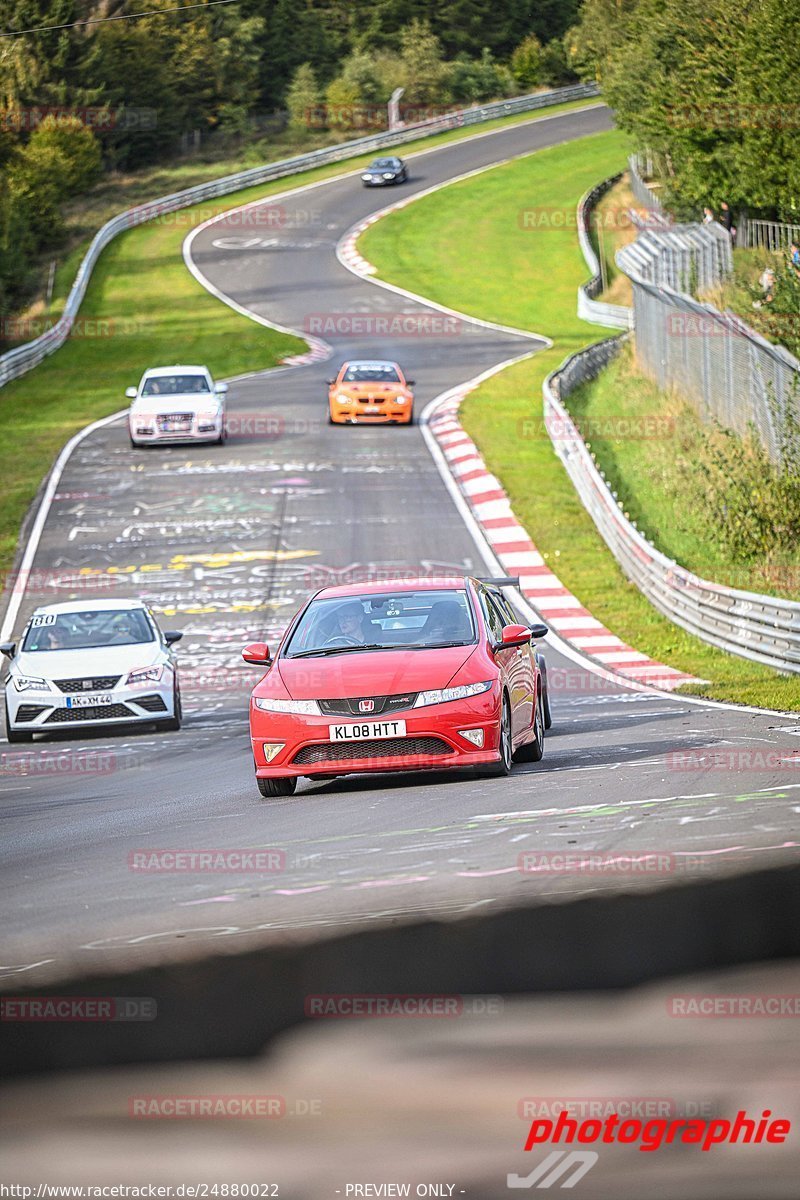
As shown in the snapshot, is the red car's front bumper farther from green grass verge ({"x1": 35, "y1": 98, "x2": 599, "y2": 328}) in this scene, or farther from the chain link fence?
green grass verge ({"x1": 35, "y1": 98, "x2": 599, "y2": 328})

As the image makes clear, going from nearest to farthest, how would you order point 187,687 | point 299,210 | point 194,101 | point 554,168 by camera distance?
point 187,687 < point 299,210 < point 554,168 < point 194,101

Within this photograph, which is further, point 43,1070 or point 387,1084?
point 43,1070

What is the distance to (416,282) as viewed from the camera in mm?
61656

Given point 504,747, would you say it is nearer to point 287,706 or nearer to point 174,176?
point 287,706

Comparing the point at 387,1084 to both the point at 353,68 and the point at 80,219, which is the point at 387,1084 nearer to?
the point at 80,219

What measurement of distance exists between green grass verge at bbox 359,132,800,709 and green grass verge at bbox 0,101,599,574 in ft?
26.3

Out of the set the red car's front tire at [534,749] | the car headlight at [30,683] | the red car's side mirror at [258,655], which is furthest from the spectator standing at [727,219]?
the red car's side mirror at [258,655]

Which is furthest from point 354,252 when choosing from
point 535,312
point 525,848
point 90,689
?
point 525,848

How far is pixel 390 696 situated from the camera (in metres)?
10.9

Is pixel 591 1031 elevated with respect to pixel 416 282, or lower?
elevated

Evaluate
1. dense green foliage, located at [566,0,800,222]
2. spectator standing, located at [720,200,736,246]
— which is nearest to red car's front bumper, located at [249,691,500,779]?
dense green foliage, located at [566,0,800,222]

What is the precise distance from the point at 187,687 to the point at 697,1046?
18.0 meters

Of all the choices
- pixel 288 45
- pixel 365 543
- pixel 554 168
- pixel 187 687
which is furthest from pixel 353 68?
pixel 187 687

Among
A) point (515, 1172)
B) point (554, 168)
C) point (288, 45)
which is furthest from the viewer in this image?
point (288, 45)
